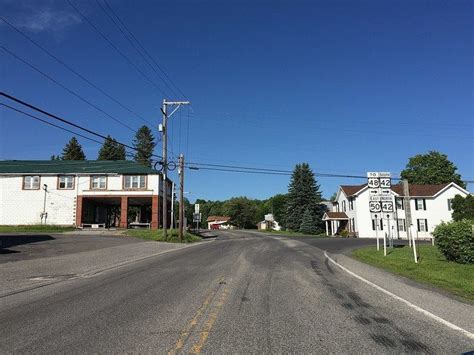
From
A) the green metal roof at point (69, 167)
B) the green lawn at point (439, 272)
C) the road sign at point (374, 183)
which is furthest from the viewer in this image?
the green metal roof at point (69, 167)

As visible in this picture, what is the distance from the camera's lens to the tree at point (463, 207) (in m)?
48.8

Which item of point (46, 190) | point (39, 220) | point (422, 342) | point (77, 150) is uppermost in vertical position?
point (77, 150)

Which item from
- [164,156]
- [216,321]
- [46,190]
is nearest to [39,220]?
[46,190]

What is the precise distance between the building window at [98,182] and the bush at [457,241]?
39940mm

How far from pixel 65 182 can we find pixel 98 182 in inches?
147

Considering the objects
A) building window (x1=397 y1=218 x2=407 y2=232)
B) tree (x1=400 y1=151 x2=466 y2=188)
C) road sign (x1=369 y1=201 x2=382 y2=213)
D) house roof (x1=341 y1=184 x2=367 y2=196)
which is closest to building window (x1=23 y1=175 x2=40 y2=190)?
road sign (x1=369 y1=201 x2=382 y2=213)

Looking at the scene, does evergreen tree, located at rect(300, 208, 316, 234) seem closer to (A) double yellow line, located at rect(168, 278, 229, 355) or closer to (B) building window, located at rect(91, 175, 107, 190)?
(B) building window, located at rect(91, 175, 107, 190)

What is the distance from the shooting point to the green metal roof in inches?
1991

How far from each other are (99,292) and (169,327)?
4.21 meters

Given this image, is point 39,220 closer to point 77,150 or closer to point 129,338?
point 129,338

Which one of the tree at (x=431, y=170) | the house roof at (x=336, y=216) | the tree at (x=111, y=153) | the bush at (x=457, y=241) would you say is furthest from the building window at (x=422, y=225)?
the tree at (x=111, y=153)

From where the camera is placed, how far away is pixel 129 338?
6.39 meters

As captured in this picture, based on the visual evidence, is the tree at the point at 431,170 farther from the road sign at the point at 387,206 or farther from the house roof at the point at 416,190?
the road sign at the point at 387,206

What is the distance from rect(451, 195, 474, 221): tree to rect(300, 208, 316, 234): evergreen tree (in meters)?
23.5
